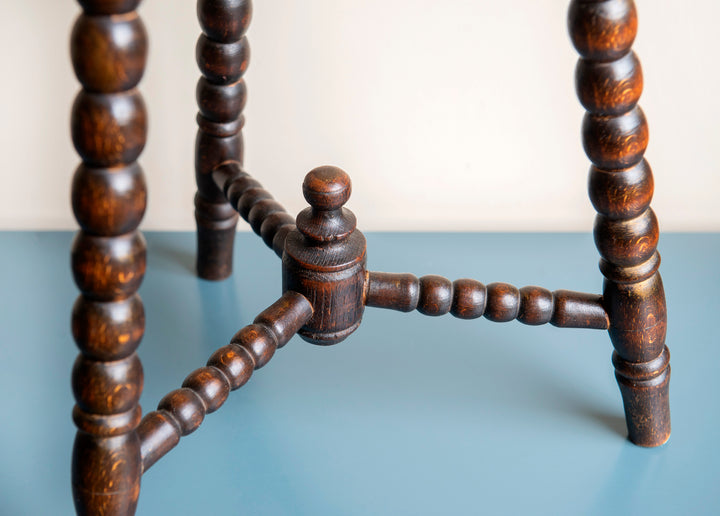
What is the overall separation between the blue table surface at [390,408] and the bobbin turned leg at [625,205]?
63 mm

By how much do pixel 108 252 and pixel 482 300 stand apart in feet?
1.12

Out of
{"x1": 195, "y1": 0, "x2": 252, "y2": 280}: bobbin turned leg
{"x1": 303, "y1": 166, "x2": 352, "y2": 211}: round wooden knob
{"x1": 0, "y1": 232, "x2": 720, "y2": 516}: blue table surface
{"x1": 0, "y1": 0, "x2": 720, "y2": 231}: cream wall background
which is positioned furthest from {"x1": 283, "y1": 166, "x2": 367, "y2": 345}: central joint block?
{"x1": 0, "y1": 0, "x2": 720, "y2": 231}: cream wall background

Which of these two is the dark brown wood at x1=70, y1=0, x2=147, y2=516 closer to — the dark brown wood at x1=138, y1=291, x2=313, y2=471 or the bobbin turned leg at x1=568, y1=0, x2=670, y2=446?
the dark brown wood at x1=138, y1=291, x2=313, y2=471

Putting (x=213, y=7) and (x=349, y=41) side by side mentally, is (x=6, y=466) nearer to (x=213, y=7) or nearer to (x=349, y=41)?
(x=213, y=7)

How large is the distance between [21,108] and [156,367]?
0.45 m

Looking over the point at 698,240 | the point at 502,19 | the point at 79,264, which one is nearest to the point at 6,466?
the point at 79,264

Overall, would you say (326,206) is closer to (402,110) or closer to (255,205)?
(255,205)

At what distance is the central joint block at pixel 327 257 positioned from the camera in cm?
71

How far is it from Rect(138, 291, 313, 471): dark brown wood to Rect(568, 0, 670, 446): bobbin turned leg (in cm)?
25

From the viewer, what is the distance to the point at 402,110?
117 centimetres

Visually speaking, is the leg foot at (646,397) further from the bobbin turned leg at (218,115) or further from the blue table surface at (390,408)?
the bobbin turned leg at (218,115)

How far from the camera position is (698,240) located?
1191 millimetres

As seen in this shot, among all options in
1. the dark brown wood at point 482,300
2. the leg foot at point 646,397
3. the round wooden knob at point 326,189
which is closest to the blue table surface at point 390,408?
the leg foot at point 646,397

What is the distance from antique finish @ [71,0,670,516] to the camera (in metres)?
0.51
